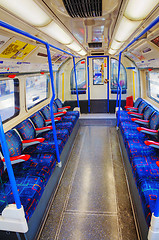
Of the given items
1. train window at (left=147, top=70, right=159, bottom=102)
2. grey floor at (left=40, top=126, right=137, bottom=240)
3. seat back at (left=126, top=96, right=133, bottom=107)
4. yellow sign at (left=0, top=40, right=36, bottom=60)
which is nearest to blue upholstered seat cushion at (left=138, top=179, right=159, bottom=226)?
grey floor at (left=40, top=126, right=137, bottom=240)

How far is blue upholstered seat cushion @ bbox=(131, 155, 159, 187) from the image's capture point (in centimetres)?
270

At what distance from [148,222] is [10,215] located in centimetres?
155

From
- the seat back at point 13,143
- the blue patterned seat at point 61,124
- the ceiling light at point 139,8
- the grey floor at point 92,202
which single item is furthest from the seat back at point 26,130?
the ceiling light at point 139,8

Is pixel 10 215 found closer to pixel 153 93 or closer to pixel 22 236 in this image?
pixel 22 236

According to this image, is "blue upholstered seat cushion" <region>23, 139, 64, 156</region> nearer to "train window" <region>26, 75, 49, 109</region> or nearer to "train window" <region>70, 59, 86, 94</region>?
"train window" <region>26, 75, 49, 109</region>

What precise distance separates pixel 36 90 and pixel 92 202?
383 cm

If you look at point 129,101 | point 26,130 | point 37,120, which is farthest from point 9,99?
point 129,101

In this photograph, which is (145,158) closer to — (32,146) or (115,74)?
(32,146)

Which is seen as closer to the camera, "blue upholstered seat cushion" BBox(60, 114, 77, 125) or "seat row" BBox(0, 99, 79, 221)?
"seat row" BBox(0, 99, 79, 221)

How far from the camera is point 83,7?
1840 mm

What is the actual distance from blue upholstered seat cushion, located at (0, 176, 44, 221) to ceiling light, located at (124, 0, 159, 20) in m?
2.39

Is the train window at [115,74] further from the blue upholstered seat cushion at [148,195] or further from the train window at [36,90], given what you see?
the blue upholstered seat cushion at [148,195]

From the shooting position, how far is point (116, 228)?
2592 mm

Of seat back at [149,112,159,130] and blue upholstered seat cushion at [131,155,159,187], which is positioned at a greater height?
seat back at [149,112,159,130]
